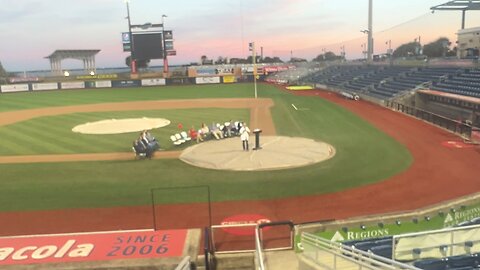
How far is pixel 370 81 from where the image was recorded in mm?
65125

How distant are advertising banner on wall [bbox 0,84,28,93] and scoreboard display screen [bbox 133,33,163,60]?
92.4 ft

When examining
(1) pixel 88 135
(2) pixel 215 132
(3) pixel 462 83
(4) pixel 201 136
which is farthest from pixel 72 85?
(3) pixel 462 83

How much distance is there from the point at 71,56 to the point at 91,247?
127562 millimetres

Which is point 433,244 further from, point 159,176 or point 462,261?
point 159,176

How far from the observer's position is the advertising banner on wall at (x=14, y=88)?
9181 centimetres

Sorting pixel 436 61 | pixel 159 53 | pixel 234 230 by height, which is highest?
pixel 159 53

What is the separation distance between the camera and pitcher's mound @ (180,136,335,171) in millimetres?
22078

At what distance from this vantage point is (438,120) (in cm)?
3416

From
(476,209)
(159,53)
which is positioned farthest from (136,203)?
(159,53)

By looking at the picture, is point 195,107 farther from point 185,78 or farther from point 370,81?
point 185,78

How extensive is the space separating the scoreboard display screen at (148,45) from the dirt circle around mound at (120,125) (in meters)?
57.3

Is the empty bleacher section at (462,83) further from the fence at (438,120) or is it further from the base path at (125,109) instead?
the base path at (125,109)

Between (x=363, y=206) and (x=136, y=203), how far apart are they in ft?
33.1

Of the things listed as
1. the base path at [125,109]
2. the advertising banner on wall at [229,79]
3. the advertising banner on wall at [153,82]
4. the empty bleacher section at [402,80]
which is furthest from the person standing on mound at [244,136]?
the advertising banner on wall at [153,82]
